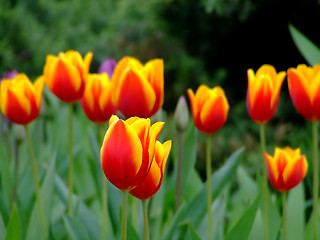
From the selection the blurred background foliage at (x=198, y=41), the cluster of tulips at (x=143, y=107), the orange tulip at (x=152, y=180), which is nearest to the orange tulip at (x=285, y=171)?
the cluster of tulips at (x=143, y=107)

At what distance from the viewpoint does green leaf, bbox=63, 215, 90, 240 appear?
1.21 meters

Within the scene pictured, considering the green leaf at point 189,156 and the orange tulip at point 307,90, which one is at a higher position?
the orange tulip at point 307,90

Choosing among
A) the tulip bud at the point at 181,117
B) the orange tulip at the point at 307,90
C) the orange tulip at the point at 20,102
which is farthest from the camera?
the tulip bud at the point at 181,117

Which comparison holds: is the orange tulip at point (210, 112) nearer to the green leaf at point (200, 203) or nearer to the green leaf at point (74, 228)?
the green leaf at point (200, 203)

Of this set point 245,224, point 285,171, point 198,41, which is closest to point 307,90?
point 285,171

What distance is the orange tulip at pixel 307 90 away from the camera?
1037mm

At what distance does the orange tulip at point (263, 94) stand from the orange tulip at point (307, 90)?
3 centimetres

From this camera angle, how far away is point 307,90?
41.0 inches

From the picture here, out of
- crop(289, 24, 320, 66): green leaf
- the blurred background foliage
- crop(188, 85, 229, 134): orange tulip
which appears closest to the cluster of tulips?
crop(188, 85, 229, 134): orange tulip

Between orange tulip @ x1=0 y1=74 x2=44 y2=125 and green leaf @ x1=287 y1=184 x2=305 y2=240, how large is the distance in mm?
Answer: 787

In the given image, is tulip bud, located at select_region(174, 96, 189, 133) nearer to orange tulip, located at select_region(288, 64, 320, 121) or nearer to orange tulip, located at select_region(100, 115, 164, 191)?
orange tulip, located at select_region(288, 64, 320, 121)

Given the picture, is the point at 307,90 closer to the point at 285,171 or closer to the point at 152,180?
the point at 285,171

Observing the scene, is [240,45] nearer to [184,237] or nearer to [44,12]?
[44,12]

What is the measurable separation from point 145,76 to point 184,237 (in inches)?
18.4
